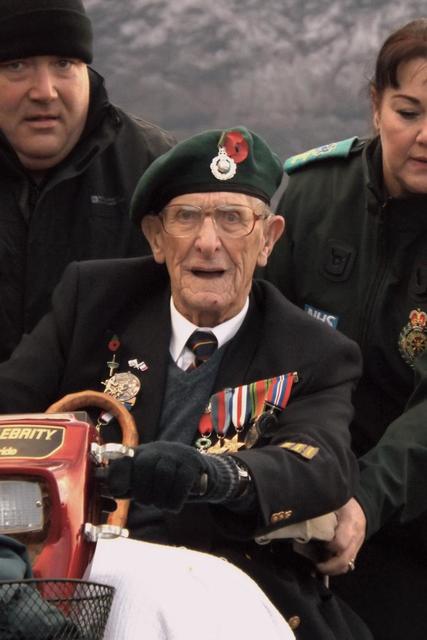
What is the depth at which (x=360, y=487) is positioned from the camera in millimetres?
3250

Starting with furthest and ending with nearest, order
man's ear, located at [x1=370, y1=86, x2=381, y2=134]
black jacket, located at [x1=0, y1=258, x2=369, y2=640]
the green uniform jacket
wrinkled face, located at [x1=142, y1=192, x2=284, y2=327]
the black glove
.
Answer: man's ear, located at [x1=370, y1=86, x2=381, y2=134]
the green uniform jacket
wrinkled face, located at [x1=142, y1=192, x2=284, y2=327]
black jacket, located at [x1=0, y1=258, x2=369, y2=640]
the black glove

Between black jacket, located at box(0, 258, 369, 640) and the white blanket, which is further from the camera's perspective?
black jacket, located at box(0, 258, 369, 640)

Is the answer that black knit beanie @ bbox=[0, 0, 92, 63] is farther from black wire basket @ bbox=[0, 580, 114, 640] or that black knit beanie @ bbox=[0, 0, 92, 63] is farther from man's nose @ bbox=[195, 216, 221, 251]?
black wire basket @ bbox=[0, 580, 114, 640]

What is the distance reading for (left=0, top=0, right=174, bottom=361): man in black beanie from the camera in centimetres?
379

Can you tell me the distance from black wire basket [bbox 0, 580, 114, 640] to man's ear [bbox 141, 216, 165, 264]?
1.38m

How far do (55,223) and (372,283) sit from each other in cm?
87

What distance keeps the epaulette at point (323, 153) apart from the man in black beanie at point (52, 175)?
0.44 meters

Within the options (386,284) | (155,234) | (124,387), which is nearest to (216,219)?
(155,234)

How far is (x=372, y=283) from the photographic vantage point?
3674 mm

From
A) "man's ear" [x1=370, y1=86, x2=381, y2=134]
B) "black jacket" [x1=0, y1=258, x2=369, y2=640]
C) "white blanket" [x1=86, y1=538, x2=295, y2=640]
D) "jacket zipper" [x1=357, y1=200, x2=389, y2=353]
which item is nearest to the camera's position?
"white blanket" [x1=86, y1=538, x2=295, y2=640]

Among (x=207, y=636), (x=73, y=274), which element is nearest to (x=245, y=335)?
(x=73, y=274)

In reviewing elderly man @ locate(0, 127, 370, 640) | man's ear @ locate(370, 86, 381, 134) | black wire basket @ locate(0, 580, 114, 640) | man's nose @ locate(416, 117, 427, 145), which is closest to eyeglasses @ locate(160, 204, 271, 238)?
elderly man @ locate(0, 127, 370, 640)

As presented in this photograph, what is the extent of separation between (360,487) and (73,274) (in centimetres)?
81

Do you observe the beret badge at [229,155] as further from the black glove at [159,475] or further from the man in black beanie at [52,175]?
the black glove at [159,475]
